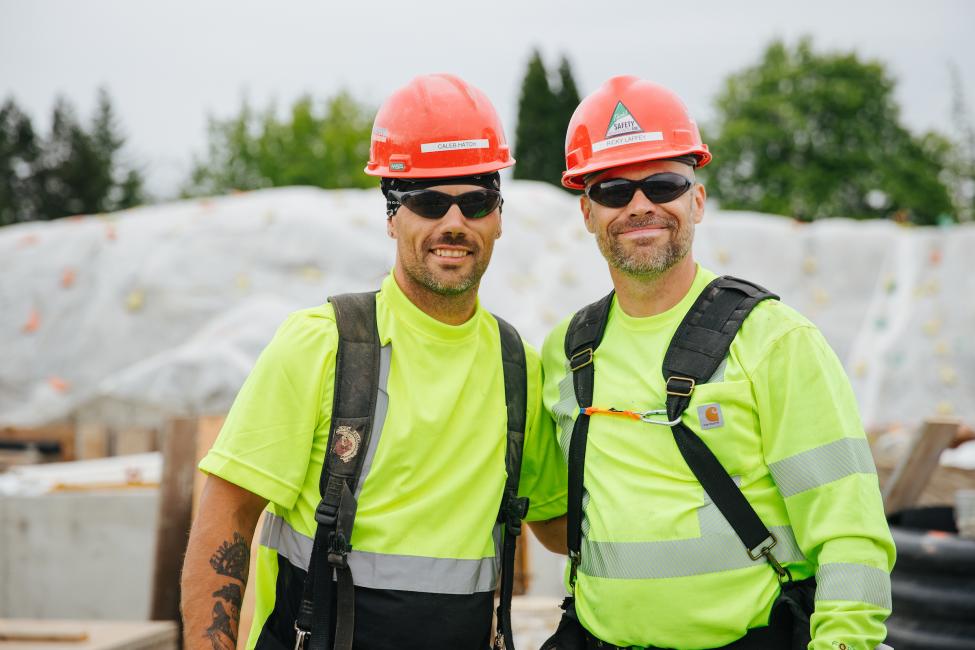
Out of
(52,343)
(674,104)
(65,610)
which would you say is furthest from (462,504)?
(52,343)

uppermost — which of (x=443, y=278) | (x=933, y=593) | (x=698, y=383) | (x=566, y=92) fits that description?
(x=566, y=92)

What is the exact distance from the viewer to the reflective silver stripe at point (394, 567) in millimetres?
2840

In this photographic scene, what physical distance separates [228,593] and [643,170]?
1.97 metres

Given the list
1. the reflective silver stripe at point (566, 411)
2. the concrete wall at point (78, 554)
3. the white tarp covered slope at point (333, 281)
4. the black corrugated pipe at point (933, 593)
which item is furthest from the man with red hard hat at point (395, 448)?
the white tarp covered slope at point (333, 281)

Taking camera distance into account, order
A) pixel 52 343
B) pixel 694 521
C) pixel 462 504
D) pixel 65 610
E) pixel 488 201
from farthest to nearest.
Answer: pixel 52 343 → pixel 65 610 → pixel 488 201 → pixel 462 504 → pixel 694 521

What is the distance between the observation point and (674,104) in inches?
128

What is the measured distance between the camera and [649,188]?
10.4 feet

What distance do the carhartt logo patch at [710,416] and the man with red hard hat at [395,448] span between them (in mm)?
696

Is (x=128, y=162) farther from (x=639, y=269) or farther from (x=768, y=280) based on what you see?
(x=639, y=269)

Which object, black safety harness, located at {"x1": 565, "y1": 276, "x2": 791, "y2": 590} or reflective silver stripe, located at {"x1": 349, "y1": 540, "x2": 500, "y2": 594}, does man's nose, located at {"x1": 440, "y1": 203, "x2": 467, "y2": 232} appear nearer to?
black safety harness, located at {"x1": 565, "y1": 276, "x2": 791, "y2": 590}

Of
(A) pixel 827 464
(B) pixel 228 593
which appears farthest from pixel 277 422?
(A) pixel 827 464

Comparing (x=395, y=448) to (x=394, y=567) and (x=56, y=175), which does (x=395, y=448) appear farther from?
(x=56, y=175)

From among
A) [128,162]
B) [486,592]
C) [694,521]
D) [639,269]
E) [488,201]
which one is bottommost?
[486,592]

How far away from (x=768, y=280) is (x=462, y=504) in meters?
17.3
